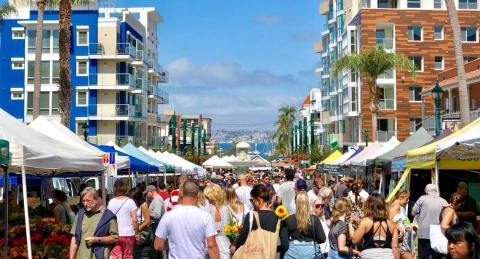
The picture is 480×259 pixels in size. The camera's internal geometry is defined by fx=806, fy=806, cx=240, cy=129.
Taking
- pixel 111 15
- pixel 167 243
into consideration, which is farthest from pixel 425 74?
pixel 167 243

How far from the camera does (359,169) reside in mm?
32188

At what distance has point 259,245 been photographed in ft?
31.8

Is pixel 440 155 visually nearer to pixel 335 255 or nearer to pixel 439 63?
pixel 335 255

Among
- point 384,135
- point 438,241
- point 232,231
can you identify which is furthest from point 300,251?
point 384,135

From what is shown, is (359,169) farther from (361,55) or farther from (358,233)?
(361,55)

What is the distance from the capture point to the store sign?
10.6 meters

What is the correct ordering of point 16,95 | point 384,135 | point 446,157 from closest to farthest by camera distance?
point 446,157, point 384,135, point 16,95

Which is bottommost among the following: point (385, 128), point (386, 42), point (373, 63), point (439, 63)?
point (385, 128)

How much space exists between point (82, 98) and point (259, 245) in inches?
2600

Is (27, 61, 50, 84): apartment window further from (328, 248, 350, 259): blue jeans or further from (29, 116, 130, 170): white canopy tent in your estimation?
(328, 248, 350, 259): blue jeans

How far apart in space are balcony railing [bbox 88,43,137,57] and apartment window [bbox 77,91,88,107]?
375 centimetres

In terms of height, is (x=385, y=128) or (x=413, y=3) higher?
(x=413, y=3)

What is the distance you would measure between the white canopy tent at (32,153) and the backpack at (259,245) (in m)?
3.48

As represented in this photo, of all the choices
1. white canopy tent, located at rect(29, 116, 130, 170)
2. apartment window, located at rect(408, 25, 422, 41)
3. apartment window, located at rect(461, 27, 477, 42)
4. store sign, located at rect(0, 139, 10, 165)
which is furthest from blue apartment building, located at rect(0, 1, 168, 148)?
store sign, located at rect(0, 139, 10, 165)
